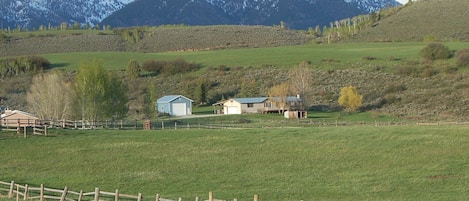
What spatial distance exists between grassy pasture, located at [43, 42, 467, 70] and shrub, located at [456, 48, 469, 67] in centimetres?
848

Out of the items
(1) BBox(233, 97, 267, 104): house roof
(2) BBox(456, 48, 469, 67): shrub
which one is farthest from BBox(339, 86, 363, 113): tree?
(2) BBox(456, 48, 469, 67): shrub

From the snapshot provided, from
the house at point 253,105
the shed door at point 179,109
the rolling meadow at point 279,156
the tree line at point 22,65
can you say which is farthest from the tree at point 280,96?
the tree line at point 22,65

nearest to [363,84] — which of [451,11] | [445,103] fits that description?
[445,103]

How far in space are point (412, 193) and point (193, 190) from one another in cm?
1146

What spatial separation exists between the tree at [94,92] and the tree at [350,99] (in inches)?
1191

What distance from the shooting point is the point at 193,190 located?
40.6 meters

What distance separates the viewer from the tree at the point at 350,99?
313 feet

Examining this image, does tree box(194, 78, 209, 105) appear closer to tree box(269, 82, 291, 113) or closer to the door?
the door

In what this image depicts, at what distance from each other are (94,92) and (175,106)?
2740 cm

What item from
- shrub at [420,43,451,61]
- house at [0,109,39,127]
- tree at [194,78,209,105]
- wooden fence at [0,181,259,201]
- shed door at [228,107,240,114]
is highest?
shrub at [420,43,451,61]

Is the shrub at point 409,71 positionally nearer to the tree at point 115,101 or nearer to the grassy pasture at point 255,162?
the tree at point 115,101

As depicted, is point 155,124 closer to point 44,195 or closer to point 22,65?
point 44,195

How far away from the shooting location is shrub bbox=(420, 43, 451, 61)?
417 ft

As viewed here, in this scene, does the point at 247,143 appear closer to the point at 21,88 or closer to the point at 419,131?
the point at 419,131
